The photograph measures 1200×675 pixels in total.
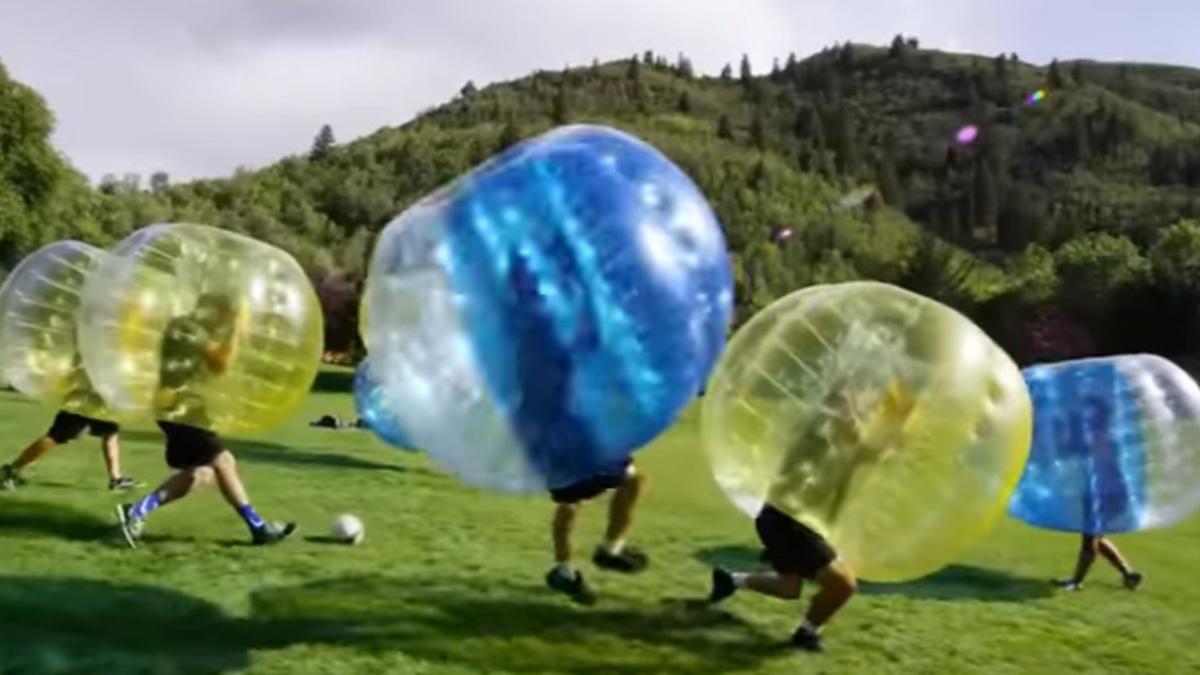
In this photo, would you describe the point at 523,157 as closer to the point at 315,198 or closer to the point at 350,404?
the point at 350,404

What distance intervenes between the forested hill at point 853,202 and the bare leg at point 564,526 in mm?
35232

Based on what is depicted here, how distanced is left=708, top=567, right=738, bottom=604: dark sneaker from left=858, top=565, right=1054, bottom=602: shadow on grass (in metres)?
1.50

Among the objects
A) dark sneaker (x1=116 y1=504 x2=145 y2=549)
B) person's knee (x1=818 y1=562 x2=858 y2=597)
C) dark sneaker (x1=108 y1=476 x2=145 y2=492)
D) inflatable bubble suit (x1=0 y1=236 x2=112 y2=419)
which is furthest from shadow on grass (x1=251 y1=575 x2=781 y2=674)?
dark sneaker (x1=108 y1=476 x2=145 y2=492)

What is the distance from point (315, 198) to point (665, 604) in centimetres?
10725

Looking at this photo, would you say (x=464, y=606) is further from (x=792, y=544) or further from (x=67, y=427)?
(x=67, y=427)

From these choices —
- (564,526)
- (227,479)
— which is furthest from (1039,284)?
(564,526)

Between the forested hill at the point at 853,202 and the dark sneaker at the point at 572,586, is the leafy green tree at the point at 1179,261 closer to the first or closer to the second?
the forested hill at the point at 853,202

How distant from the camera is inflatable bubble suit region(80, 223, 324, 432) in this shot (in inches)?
336

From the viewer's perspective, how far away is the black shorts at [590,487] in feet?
24.7

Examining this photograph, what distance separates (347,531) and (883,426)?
4891 mm

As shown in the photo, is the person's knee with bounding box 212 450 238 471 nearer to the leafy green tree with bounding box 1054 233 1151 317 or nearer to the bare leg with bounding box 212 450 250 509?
the bare leg with bounding box 212 450 250 509

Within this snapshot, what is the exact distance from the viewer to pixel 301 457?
58.1 feet

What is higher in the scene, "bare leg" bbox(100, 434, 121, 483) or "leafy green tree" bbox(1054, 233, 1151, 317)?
"leafy green tree" bbox(1054, 233, 1151, 317)

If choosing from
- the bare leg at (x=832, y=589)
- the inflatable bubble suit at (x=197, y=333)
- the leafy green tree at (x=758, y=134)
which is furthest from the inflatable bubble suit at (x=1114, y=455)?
the leafy green tree at (x=758, y=134)
